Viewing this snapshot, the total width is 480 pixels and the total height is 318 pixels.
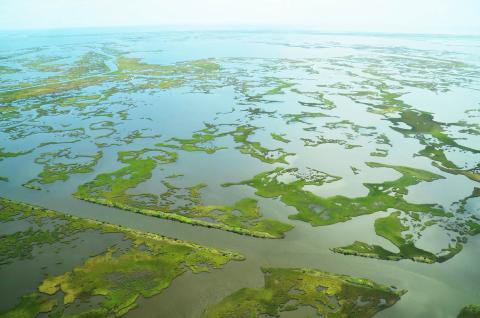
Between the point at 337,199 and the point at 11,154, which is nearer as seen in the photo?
the point at 337,199

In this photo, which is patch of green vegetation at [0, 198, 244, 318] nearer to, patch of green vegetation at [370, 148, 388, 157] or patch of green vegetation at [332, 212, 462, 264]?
patch of green vegetation at [332, 212, 462, 264]

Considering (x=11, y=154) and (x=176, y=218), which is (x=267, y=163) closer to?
(x=176, y=218)

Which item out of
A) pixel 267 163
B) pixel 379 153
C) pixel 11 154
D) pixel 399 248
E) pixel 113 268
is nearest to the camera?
pixel 113 268

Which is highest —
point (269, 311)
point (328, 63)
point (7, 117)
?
point (328, 63)

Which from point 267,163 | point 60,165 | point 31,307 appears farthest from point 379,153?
point 31,307

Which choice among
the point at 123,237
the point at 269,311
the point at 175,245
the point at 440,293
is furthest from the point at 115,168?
the point at 440,293

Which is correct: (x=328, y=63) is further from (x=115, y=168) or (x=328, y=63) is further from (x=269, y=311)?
(x=269, y=311)
